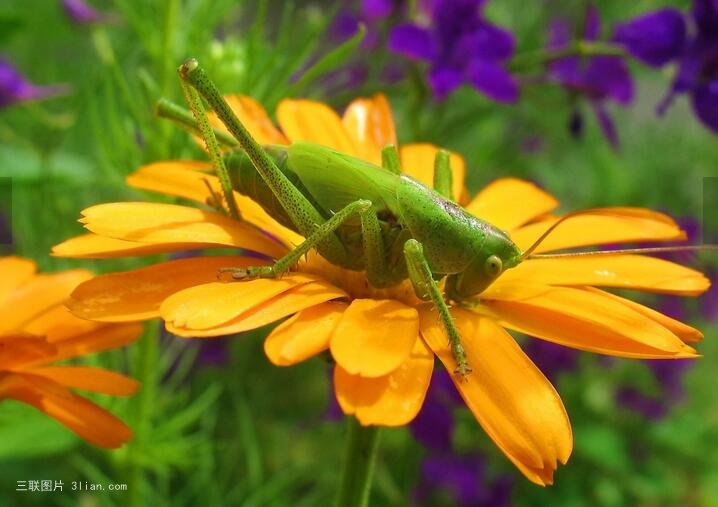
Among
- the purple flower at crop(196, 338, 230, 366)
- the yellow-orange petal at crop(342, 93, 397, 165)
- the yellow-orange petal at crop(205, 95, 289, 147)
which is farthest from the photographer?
the purple flower at crop(196, 338, 230, 366)

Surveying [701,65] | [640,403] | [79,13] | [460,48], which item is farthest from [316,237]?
→ [640,403]

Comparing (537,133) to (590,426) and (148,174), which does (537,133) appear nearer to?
(590,426)

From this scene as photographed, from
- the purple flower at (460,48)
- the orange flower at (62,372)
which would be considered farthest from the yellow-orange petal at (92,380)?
the purple flower at (460,48)

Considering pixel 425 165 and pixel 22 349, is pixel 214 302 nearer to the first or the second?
pixel 22 349

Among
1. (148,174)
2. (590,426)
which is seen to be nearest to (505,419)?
(148,174)

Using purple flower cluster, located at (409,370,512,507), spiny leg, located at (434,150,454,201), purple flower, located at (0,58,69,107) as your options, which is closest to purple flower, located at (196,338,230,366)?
purple flower cluster, located at (409,370,512,507)

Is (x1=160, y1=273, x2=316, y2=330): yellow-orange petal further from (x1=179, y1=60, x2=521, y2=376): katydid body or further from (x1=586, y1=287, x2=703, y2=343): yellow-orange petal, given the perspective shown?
(x1=586, y1=287, x2=703, y2=343): yellow-orange petal

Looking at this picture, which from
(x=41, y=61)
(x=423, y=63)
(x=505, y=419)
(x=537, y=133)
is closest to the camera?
(x=505, y=419)
